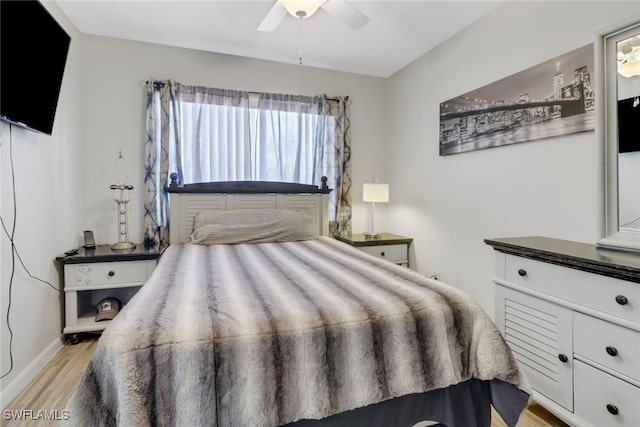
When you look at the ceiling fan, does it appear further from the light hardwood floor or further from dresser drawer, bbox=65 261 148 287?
the light hardwood floor

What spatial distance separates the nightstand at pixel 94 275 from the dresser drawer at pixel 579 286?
104 inches

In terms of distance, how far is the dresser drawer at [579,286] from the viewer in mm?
1301

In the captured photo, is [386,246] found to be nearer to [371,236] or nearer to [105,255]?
[371,236]

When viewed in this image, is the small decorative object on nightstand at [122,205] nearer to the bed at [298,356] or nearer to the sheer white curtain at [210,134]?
the sheer white curtain at [210,134]

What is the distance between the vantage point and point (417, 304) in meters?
1.33

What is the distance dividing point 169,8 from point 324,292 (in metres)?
2.45

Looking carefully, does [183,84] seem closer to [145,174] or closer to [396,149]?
[145,174]

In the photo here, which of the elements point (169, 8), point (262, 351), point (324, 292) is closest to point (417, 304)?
point (324, 292)

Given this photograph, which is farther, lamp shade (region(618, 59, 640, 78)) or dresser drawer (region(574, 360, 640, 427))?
lamp shade (region(618, 59, 640, 78))

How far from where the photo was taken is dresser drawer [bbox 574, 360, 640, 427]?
1304 millimetres

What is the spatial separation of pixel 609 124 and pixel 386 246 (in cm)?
208

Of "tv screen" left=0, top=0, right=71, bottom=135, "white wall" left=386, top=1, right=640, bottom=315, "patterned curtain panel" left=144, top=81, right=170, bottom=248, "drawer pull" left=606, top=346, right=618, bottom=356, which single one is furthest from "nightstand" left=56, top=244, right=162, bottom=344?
"drawer pull" left=606, top=346, right=618, bottom=356

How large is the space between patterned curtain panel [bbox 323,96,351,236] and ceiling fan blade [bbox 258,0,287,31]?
1432 millimetres

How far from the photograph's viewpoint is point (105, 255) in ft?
8.46
